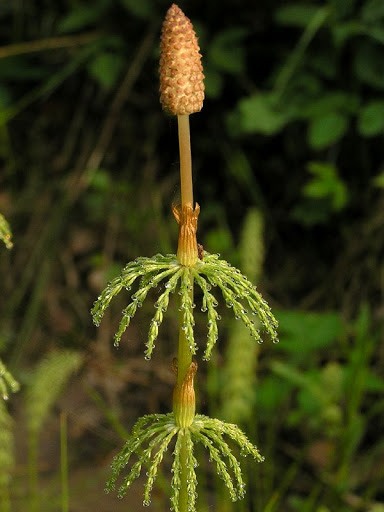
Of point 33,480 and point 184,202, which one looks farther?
point 33,480

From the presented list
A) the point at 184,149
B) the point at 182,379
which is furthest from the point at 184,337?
the point at 184,149

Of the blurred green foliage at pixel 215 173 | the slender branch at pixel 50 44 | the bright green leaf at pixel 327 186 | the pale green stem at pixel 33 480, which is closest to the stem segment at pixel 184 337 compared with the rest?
the pale green stem at pixel 33 480

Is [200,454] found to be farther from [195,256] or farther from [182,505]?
[195,256]

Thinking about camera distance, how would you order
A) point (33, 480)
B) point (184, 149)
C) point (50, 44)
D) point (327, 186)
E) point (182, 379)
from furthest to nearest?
1. point (50, 44)
2. point (327, 186)
3. point (33, 480)
4. point (182, 379)
5. point (184, 149)

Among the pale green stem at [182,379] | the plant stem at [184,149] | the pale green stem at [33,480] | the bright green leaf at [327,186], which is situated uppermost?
the bright green leaf at [327,186]

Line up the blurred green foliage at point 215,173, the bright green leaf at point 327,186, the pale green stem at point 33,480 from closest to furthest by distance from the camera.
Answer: the pale green stem at point 33,480
the blurred green foliage at point 215,173
the bright green leaf at point 327,186

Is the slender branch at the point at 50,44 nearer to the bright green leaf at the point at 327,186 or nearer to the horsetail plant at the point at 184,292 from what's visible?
the bright green leaf at the point at 327,186

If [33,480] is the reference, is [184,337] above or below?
below

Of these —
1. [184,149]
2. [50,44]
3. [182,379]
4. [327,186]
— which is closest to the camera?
[184,149]

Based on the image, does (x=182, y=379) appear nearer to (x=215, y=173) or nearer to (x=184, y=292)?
(x=184, y=292)
